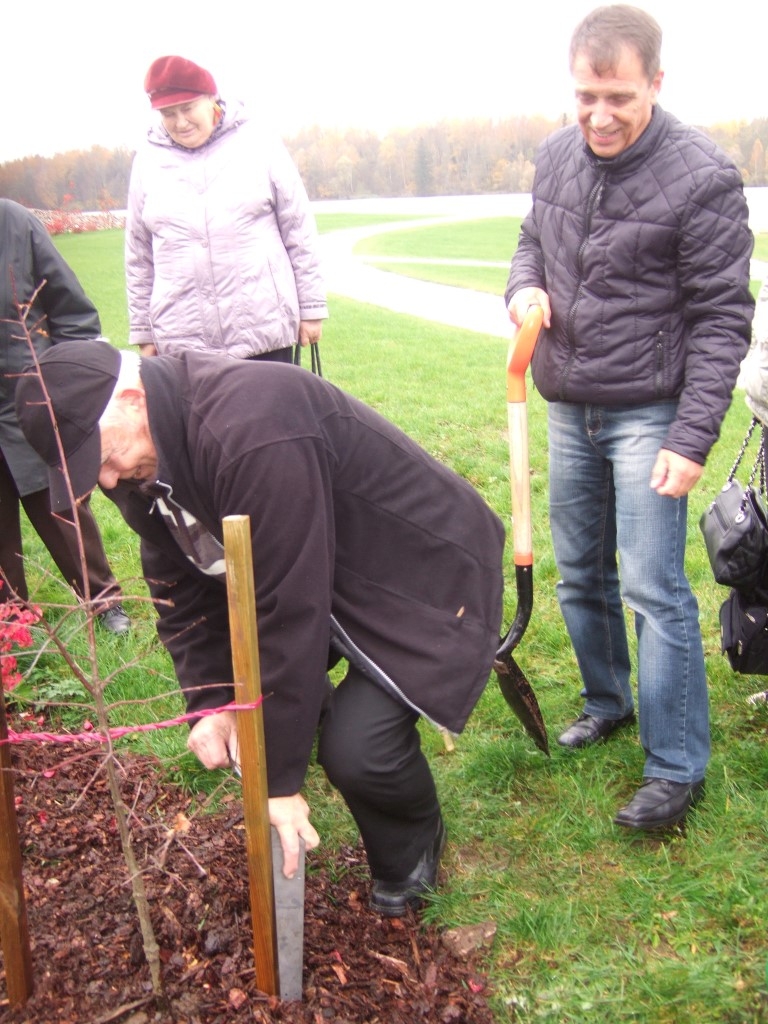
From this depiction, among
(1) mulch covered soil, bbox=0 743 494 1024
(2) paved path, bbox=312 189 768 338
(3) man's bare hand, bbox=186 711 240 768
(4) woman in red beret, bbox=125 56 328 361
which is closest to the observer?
(1) mulch covered soil, bbox=0 743 494 1024

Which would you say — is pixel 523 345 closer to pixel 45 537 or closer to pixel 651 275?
pixel 651 275

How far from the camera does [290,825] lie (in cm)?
208

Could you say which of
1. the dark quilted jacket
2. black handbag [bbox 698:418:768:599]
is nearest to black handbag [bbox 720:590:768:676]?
black handbag [bbox 698:418:768:599]

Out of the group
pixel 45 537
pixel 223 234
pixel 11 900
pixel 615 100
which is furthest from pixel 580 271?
pixel 45 537

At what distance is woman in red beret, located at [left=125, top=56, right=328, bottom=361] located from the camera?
396 cm

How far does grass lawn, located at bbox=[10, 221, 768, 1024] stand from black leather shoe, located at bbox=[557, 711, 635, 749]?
4 centimetres

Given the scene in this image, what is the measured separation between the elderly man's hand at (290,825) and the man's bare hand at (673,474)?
114 centimetres

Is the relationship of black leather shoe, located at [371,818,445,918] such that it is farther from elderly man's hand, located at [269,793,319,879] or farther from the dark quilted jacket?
the dark quilted jacket

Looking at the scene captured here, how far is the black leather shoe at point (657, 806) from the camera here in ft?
8.89

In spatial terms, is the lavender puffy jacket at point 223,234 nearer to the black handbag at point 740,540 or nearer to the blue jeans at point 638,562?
the blue jeans at point 638,562

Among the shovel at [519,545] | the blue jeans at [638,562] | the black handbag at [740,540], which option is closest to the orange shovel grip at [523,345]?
the shovel at [519,545]

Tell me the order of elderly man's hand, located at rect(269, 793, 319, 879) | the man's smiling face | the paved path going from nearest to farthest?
elderly man's hand, located at rect(269, 793, 319, 879) → the man's smiling face → the paved path

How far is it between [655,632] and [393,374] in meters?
6.93

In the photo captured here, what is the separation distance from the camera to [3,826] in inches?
77.6
